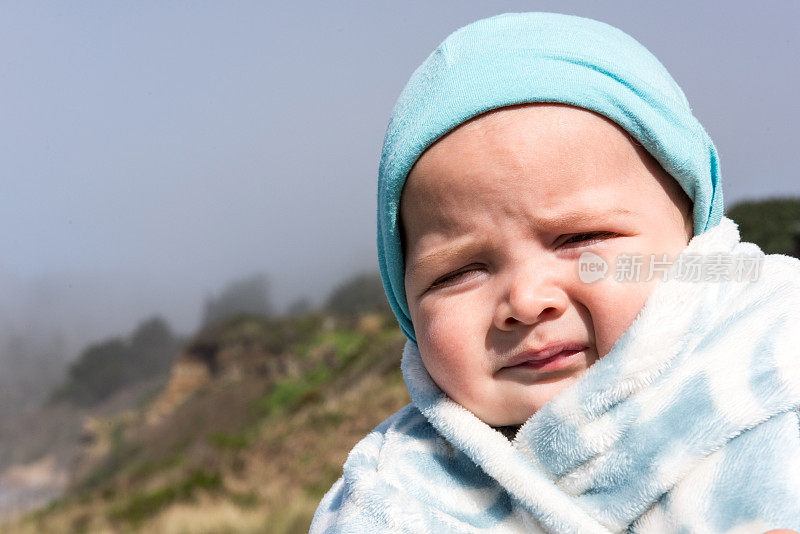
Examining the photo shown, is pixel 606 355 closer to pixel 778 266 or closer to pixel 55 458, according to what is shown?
pixel 778 266

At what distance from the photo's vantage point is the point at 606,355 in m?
1.60

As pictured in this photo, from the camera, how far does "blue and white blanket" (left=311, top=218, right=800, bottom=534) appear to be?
4.57ft

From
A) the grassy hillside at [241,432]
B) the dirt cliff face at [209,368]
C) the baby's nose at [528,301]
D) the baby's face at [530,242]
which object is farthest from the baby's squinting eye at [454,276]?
the dirt cliff face at [209,368]

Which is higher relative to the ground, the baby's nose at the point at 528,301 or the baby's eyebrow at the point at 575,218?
the baby's eyebrow at the point at 575,218

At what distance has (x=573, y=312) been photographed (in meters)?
1.64

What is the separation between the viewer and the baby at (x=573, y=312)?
147 centimetres

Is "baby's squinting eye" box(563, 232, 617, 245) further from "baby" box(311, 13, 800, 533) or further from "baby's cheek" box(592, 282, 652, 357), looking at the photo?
"baby's cheek" box(592, 282, 652, 357)

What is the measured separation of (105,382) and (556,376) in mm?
35310

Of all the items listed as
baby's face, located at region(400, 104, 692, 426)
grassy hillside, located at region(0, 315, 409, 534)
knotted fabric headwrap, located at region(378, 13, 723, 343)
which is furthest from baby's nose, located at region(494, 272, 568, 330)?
grassy hillside, located at region(0, 315, 409, 534)

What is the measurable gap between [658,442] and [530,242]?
0.53 metres

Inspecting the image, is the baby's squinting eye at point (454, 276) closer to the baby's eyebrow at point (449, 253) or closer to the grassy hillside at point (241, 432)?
the baby's eyebrow at point (449, 253)

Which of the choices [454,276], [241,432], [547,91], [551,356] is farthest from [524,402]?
[241,432]

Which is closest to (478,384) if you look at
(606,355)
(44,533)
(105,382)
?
(606,355)

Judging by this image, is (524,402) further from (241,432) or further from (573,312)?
(241,432)
